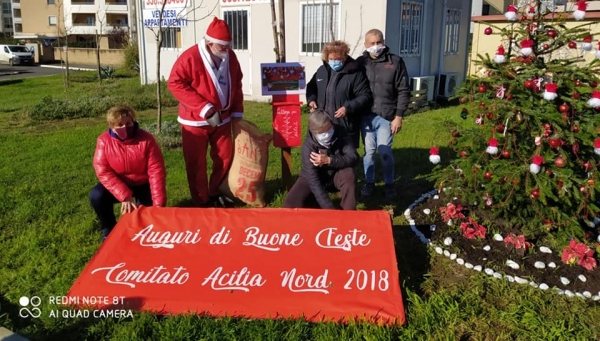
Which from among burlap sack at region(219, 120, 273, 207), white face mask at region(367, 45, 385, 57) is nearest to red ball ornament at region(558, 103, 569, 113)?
white face mask at region(367, 45, 385, 57)

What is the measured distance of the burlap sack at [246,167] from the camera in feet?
17.8

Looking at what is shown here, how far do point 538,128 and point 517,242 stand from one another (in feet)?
2.98

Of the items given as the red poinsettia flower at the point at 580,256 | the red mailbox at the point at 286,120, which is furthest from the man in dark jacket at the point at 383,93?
the red poinsettia flower at the point at 580,256

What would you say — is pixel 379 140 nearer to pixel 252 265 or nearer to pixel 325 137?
pixel 325 137

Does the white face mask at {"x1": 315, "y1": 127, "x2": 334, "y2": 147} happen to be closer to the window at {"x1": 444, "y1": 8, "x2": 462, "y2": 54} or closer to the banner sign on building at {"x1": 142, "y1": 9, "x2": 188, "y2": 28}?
the window at {"x1": 444, "y1": 8, "x2": 462, "y2": 54}

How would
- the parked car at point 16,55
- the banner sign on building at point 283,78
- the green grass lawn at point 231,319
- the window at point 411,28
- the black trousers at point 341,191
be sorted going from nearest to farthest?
the green grass lawn at point 231,319
the black trousers at point 341,191
the banner sign on building at point 283,78
the window at point 411,28
the parked car at point 16,55

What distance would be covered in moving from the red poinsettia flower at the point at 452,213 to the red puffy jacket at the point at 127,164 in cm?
251

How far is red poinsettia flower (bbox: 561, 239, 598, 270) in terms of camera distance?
391cm

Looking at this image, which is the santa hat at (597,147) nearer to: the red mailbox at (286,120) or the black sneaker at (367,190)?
the black sneaker at (367,190)

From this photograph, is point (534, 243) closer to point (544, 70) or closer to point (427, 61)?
point (544, 70)

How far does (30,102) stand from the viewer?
49.7ft

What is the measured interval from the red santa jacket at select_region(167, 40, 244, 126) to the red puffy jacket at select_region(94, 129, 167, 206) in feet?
1.92

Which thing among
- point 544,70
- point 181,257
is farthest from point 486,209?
point 181,257

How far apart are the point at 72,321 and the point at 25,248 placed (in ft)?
5.37
